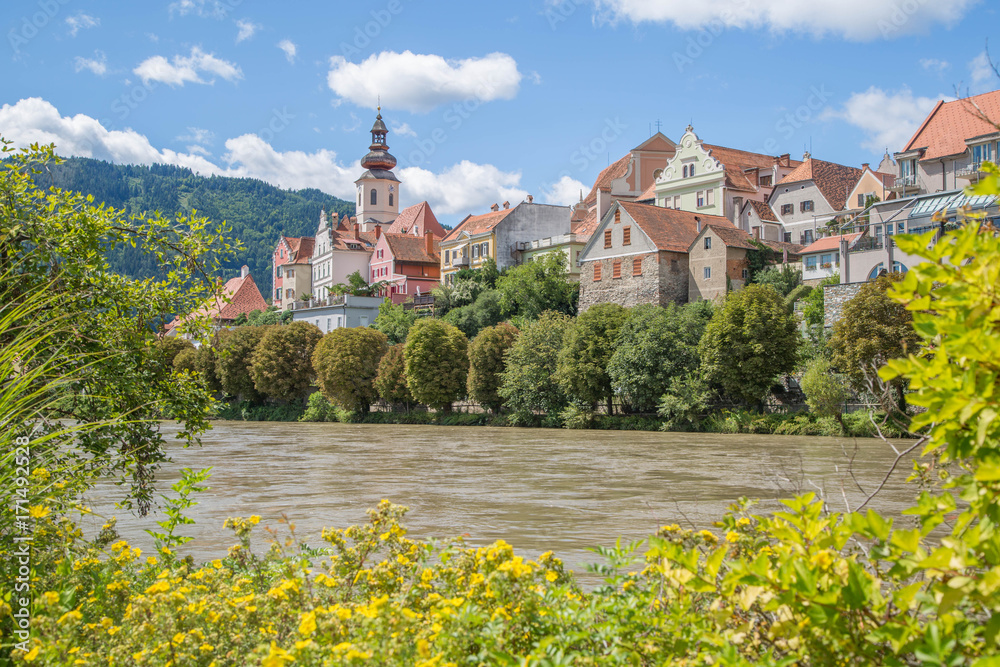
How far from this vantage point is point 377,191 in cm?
10569

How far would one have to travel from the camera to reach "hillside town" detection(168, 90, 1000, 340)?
4719 centimetres

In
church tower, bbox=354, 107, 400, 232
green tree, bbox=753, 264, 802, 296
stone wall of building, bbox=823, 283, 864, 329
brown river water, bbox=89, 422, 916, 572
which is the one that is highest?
church tower, bbox=354, 107, 400, 232

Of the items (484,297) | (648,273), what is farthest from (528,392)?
(484,297)

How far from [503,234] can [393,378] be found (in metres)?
21.9

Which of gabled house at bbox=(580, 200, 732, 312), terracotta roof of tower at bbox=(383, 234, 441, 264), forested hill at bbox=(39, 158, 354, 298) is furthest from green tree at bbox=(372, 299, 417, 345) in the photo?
forested hill at bbox=(39, 158, 354, 298)

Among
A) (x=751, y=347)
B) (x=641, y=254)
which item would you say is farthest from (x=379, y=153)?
(x=751, y=347)

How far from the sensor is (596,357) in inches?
1837

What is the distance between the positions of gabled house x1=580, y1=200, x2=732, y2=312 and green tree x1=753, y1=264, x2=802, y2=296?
607 cm

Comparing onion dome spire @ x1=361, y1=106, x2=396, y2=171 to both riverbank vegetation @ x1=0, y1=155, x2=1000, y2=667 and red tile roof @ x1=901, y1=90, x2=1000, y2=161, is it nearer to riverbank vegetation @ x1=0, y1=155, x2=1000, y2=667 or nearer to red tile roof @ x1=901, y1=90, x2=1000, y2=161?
red tile roof @ x1=901, y1=90, x2=1000, y2=161

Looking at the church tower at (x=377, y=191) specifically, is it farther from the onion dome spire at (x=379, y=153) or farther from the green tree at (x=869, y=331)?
the green tree at (x=869, y=331)

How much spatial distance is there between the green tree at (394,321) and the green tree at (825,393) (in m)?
36.8

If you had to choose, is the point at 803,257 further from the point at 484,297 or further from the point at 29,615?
the point at 29,615

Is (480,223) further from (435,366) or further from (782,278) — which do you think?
(782,278)

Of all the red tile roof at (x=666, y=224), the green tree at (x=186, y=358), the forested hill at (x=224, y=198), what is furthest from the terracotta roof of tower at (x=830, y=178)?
the forested hill at (x=224, y=198)
